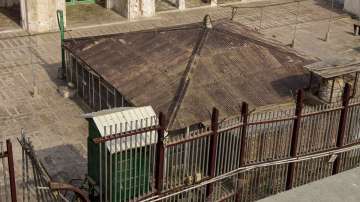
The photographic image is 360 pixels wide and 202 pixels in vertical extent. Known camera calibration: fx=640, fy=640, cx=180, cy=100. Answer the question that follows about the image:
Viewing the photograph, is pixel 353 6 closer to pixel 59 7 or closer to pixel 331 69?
pixel 331 69

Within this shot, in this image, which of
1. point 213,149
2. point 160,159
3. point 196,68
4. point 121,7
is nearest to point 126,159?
point 160,159

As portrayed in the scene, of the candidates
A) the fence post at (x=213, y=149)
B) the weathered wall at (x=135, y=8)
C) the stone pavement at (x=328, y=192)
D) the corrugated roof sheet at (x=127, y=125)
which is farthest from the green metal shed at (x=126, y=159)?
the weathered wall at (x=135, y=8)

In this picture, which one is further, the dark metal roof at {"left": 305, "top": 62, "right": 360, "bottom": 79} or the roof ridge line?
the dark metal roof at {"left": 305, "top": 62, "right": 360, "bottom": 79}

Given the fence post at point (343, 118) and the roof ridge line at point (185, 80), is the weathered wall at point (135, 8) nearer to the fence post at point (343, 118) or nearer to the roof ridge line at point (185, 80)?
the roof ridge line at point (185, 80)

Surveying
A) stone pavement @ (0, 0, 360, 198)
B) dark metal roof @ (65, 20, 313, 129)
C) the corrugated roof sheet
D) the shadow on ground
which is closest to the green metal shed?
the corrugated roof sheet

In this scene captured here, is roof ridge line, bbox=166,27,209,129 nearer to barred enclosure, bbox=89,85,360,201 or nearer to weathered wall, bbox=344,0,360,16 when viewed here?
barred enclosure, bbox=89,85,360,201
